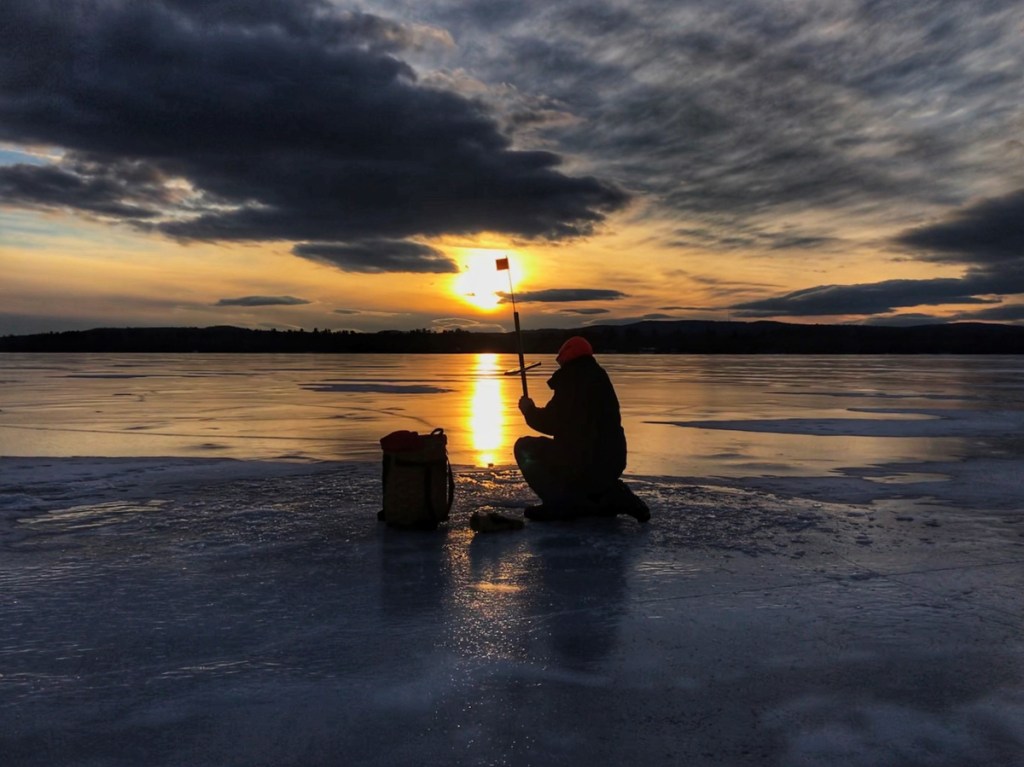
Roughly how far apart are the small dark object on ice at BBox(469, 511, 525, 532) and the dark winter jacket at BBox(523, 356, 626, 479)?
723mm

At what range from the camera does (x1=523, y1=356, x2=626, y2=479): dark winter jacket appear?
6.64 metres

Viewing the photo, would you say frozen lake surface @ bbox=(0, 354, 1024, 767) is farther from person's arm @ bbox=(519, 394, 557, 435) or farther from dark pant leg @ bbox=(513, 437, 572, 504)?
person's arm @ bbox=(519, 394, 557, 435)

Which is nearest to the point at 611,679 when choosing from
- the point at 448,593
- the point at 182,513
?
the point at 448,593

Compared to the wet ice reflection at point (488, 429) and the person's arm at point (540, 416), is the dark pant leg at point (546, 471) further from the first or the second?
the wet ice reflection at point (488, 429)

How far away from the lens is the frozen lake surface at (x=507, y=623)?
2.98 meters

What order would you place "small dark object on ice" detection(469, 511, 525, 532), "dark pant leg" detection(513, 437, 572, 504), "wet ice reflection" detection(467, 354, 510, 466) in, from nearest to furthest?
"small dark object on ice" detection(469, 511, 525, 532) < "dark pant leg" detection(513, 437, 572, 504) < "wet ice reflection" detection(467, 354, 510, 466)

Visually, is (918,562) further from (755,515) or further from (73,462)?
(73,462)

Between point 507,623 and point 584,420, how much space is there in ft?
8.98

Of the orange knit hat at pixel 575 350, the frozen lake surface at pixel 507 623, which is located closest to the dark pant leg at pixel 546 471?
the frozen lake surface at pixel 507 623

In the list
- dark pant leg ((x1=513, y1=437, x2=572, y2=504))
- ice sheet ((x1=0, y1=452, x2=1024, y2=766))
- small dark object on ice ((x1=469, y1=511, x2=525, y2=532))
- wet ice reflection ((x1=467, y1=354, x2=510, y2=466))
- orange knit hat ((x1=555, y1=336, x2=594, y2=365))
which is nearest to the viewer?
ice sheet ((x1=0, y1=452, x2=1024, y2=766))

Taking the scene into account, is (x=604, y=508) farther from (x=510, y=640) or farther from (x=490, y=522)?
(x=510, y=640)

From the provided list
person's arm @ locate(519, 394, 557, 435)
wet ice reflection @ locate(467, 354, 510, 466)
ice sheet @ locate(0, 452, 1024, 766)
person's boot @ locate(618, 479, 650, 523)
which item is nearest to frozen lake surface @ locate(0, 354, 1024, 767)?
ice sheet @ locate(0, 452, 1024, 766)

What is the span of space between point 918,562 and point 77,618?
17.1ft

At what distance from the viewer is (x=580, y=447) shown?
263 inches
